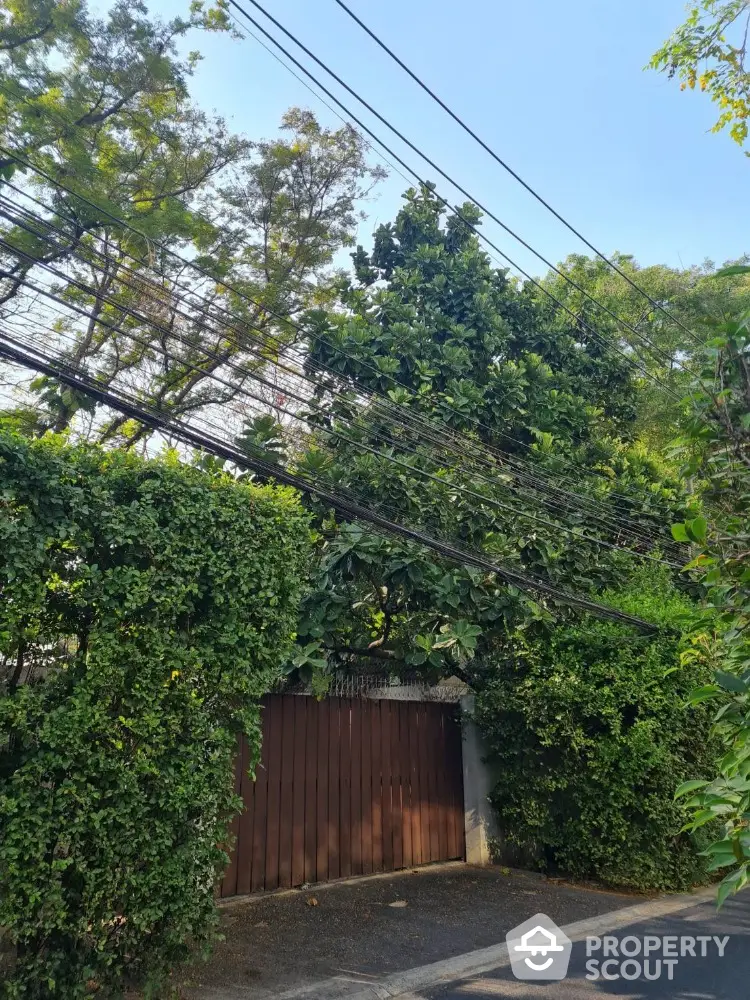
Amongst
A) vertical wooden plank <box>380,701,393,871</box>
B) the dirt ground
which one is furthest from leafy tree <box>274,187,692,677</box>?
the dirt ground

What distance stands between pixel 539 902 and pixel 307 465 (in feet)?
17.3

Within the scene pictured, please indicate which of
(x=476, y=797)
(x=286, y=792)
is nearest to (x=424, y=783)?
(x=476, y=797)

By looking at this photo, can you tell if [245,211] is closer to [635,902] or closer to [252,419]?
[252,419]

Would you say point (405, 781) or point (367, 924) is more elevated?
point (405, 781)

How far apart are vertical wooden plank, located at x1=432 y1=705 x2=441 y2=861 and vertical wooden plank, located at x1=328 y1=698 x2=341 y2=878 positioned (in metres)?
1.69

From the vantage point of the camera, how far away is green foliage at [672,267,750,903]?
301 centimetres

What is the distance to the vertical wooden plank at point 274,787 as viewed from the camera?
300 inches

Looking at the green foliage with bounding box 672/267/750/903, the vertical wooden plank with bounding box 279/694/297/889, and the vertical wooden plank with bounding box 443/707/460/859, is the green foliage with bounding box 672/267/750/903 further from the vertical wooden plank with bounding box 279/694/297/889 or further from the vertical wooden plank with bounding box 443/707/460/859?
the vertical wooden plank with bounding box 443/707/460/859

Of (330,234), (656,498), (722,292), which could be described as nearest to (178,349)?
(330,234)

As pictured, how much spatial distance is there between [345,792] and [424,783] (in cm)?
148

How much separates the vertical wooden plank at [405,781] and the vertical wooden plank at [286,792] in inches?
73.8

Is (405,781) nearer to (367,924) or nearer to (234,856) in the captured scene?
(367,924)

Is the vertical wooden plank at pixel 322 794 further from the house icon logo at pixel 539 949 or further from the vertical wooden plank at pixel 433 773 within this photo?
the house icon logo at pixel 539 949

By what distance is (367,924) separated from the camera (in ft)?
22.6
